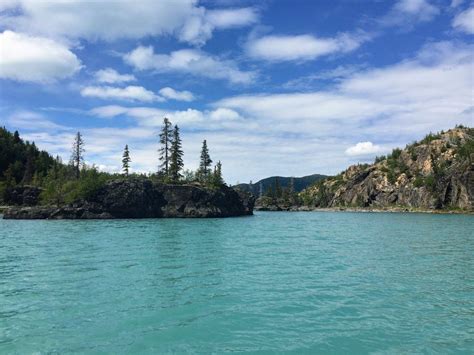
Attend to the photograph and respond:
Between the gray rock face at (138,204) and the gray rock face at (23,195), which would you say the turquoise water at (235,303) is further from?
the gray rock face at (23,195)

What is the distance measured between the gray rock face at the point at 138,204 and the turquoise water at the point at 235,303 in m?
80.5

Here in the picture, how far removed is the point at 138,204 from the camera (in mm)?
115812

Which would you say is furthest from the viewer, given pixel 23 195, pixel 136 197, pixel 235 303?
pixel 23 195

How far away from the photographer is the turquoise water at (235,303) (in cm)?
1389

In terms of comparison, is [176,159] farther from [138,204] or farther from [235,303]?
[235,303]

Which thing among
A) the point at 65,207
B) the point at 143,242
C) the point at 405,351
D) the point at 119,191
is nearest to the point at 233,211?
the point at 119,191

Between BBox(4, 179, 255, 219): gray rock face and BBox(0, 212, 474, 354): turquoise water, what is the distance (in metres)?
80.5

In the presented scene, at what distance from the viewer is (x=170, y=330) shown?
15.0 meters

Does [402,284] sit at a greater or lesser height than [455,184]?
lesser

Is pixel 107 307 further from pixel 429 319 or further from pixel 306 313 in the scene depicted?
pixel 429 319

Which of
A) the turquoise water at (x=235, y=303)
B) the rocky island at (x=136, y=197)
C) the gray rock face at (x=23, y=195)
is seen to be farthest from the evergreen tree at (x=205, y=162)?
the turquoise water at (x=235, y=303)

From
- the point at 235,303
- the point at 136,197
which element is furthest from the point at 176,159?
the point at 235,303

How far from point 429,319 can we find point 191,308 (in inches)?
401

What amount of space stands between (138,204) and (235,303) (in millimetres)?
101260
